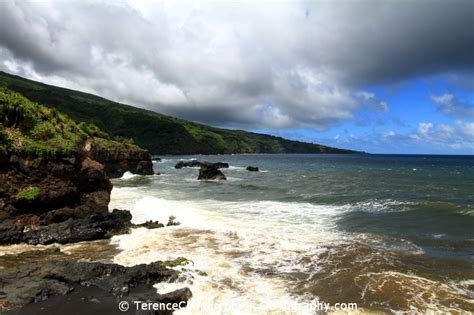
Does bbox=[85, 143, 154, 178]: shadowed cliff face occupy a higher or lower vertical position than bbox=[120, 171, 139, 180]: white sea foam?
higher

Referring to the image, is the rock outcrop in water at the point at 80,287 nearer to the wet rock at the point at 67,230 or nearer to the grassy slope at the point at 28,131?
the wet rock at the point at 67,230

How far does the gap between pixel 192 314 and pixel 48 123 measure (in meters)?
15.9

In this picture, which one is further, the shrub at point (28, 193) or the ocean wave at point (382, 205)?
the ocean wave at point (382, 205)

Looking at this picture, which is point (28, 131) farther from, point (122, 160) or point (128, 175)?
point (128, 175)

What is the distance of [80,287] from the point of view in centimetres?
1060

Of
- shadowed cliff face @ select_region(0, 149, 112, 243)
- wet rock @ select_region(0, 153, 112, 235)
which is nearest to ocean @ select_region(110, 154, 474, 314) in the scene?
wet rock @ select_region(0, 153, 112, 235)

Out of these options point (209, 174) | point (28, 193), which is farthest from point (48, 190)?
point (209, 174)

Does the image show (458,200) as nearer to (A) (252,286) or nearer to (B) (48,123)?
(A) (252,286)

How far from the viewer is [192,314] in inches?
378

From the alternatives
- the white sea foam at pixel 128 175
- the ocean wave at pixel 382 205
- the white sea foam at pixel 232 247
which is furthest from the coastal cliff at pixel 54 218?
the white sea foam at pixel 128 175

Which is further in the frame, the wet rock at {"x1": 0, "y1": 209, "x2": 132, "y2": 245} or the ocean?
the wet rock at {"x1": 0, "y1": 209, "x2": 132, "y2": 245}

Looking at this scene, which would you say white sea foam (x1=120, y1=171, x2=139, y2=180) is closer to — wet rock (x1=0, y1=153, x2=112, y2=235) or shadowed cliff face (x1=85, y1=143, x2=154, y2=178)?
shadowed cliff face (x1=85, y1=143, x2=154, y2=178)

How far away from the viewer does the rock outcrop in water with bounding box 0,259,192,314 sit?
9336 mm

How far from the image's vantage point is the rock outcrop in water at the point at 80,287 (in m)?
9.34
